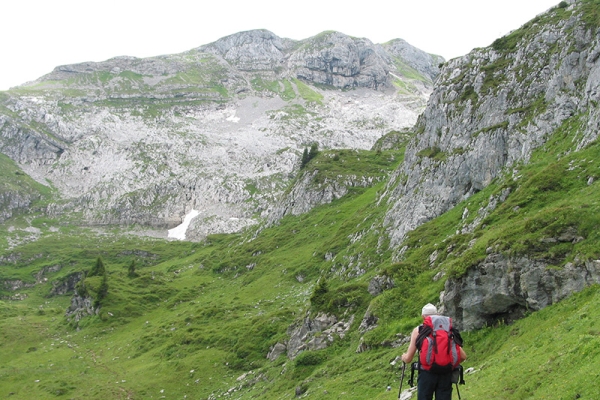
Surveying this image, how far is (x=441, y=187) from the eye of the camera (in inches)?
2368

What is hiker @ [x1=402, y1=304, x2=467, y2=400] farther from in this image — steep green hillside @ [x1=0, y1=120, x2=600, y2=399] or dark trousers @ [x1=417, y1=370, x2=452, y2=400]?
steep green hillside @ [x1=0, y1=120, x2=600, y2=399]

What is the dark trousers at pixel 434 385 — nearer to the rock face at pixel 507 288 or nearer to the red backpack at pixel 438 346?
the red backpack at pixel 438 346

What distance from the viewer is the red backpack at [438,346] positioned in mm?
11969

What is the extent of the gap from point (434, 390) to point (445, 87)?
72412mm

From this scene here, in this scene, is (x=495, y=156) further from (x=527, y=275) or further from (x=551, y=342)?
(x=551, y=342)

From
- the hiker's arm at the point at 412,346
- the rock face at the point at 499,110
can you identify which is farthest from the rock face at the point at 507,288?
the rock face at the point at 499,110

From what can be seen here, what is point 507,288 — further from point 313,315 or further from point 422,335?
point 313,315

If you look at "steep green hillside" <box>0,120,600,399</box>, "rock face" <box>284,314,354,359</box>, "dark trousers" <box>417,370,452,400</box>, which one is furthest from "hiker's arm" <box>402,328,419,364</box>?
"rock face" <box>284,314,354,359</box>

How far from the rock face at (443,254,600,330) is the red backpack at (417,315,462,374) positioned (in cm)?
1330

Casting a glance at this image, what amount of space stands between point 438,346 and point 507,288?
14.7 meters

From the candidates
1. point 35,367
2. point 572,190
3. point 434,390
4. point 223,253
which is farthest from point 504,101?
point 223,253

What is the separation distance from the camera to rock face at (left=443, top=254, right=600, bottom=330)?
72.4 ft

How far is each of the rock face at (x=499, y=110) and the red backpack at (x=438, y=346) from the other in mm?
34794

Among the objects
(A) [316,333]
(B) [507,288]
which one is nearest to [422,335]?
(B) [507,288]
